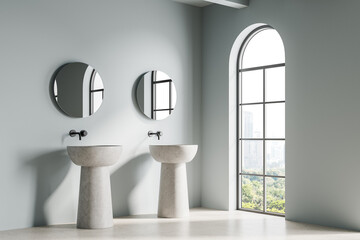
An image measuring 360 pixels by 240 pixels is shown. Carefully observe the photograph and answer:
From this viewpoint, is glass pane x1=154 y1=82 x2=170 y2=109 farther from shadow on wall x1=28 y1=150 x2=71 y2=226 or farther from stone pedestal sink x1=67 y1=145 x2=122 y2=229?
shadow on wall x1=28 y1=150 x2=71 y2=226

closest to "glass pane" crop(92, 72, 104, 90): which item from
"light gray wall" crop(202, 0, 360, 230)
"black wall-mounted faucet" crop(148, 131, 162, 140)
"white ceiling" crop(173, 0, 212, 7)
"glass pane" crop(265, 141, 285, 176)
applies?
"black wall-mounted faucet" crop(148, 131, 162, 140)

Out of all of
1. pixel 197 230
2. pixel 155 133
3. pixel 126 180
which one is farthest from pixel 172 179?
pixel 197 230

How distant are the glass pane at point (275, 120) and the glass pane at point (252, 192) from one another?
0.64m

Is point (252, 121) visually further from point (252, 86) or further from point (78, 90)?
point (78, 90)

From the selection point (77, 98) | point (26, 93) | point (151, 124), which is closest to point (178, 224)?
point (151, 124)

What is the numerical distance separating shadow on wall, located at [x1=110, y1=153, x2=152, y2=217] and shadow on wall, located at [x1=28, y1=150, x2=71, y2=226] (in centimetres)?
69

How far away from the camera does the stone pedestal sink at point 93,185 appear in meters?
4.82

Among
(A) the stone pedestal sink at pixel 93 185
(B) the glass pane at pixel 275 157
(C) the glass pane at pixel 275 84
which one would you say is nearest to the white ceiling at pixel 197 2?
(C) the glass pane at pixel 275 84

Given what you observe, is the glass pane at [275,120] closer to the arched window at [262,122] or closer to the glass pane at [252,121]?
the arched window at [262,122]

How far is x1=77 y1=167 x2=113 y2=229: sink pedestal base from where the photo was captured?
16.0ft

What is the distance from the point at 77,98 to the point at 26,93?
23.4 inches

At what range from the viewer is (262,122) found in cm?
594

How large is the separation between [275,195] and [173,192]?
1357mm

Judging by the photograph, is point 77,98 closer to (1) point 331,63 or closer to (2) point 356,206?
(1) point 331,63
